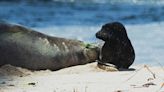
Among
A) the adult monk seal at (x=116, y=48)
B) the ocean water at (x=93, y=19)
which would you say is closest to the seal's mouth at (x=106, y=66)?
the adult monk seal at (x=116, y=48)

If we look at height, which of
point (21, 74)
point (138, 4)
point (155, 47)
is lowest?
point (138, 4)

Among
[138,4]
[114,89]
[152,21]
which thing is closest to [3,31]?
[114,89]

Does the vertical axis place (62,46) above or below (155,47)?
above

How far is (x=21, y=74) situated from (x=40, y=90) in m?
1.16

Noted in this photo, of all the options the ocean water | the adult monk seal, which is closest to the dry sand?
the adult monk seal

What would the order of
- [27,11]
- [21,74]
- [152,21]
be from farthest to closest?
1. [27,11]
2. [152,21]
3. [21,74]

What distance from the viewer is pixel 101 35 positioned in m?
6.35

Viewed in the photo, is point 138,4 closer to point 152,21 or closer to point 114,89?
point 152,21

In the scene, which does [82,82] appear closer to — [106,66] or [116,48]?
[106,66]

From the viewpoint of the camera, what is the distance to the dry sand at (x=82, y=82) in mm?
4398

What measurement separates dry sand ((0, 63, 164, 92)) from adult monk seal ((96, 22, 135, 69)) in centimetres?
65

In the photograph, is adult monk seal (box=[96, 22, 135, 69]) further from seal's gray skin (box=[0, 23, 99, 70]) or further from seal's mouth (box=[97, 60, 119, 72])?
seal's gray skin (box=[0, 23, 99, 70])

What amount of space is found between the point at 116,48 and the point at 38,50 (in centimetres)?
84

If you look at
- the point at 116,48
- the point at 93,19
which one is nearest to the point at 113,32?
the point at 116,48
